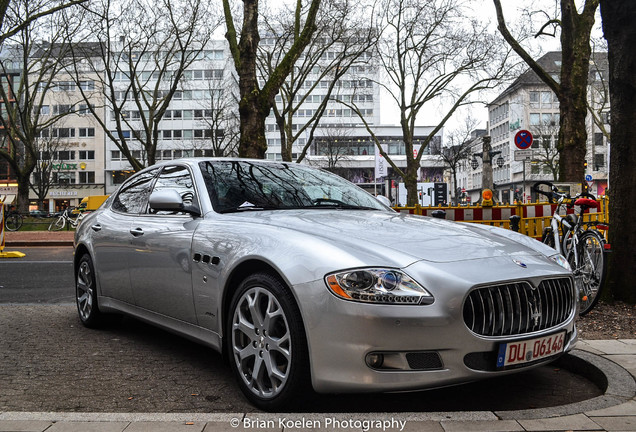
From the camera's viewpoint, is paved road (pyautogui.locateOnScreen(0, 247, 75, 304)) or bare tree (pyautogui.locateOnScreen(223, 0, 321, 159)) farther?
bare tree (pyautogui.locateOnScreen(223, 0, 321, 159))

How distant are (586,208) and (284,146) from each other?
81.2 ft

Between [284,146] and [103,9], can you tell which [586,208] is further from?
[284,146]

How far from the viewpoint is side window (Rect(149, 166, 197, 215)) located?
14.2 feet

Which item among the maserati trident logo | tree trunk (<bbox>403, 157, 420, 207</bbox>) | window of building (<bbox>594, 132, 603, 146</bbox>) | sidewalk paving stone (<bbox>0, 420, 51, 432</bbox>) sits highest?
window of building (<bbox>594, 132, 603, 146</bbox>)

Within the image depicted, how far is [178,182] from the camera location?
4.62 meters

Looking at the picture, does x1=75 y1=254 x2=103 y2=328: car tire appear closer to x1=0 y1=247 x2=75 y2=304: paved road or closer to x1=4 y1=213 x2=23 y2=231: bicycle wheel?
x1=0 y1=247 x2=75 y2=304: paved road

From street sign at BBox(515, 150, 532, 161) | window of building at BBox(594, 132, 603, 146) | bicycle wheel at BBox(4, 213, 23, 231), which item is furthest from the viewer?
window of building at BBox(594, 132, 603, 146)

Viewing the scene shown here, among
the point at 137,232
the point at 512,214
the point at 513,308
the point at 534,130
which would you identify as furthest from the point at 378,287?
the point at 534,130

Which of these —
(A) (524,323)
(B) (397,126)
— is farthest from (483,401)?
(B) (397,126)

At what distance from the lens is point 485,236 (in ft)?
12.3

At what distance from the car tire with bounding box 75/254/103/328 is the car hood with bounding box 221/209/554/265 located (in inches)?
86.6

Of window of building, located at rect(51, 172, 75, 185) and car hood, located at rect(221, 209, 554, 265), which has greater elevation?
window of building, located at rect(51, 172, 75, 185)

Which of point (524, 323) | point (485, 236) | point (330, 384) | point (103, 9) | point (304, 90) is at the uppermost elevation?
point (304, 90)

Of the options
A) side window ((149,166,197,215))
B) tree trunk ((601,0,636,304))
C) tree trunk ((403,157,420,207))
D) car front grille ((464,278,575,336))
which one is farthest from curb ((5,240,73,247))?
tree trunk ((403,157,420,207))
